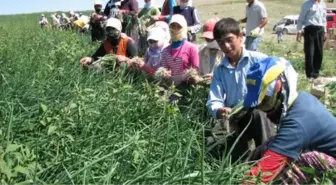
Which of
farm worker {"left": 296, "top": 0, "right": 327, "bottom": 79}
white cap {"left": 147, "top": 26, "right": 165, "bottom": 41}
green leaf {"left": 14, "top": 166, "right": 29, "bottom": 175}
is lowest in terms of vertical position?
farm worker {"left": 296, "top": 0, "right": 327, "bottom": 79}

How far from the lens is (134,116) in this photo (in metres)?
3.75

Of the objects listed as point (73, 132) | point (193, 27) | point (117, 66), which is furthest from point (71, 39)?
point (73, 132)

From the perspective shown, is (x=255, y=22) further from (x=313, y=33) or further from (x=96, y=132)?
(x=96, y=132)

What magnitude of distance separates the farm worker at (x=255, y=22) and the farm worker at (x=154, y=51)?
6.35 feet

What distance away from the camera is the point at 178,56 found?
486cm

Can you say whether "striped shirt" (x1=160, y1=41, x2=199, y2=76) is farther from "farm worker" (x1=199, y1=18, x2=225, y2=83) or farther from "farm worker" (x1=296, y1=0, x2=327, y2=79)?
"farm worker" (x1=296, y1=0, x2=327, y2=79)

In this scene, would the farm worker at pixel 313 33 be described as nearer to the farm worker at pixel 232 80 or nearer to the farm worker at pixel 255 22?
the farm worker at pixel 255 22

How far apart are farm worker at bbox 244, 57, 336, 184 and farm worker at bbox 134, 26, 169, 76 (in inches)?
95.6

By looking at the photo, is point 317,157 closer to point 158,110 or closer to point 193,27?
point 158,110

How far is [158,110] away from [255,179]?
1547 mm

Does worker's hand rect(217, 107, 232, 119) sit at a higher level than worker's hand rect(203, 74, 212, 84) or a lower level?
lower

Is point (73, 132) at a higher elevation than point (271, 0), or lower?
higher

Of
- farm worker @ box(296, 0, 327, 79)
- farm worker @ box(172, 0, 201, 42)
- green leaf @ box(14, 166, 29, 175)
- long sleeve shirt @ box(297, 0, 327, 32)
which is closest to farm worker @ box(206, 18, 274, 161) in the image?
Result: green leaf @ box(14, 166, 29, 175)

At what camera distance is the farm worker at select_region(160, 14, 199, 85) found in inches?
190
